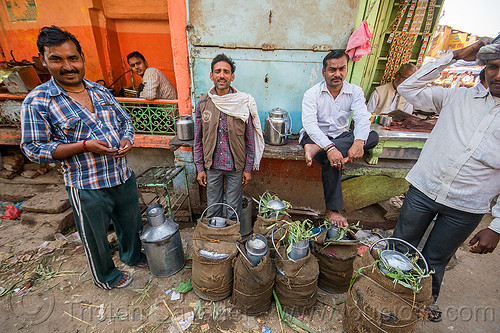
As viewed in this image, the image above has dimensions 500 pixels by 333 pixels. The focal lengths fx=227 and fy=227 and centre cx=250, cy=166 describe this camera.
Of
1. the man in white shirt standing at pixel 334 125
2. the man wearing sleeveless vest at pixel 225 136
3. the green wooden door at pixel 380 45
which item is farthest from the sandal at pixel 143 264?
the green wooden door at pixel 380 45

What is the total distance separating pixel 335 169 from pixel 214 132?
173 centimetres

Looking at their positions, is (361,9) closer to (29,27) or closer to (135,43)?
(135,43)

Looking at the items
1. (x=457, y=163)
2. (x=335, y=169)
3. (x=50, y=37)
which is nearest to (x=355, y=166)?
(x=335, y=169)

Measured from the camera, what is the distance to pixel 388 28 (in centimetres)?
425

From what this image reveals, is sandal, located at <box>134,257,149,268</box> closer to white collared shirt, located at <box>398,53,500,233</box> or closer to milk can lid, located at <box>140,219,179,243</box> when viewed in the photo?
milk can lid, located at <box>140,219,179,243</box>

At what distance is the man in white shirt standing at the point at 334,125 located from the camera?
2.93 meters

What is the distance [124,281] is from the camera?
2.86 metres

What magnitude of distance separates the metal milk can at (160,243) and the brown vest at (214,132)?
0.88 m

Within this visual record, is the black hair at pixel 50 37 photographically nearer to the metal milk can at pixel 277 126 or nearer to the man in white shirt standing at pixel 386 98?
the metal milk can at pixel 277 126

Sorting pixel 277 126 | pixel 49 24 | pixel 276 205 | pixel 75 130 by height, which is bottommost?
pixel 276 205

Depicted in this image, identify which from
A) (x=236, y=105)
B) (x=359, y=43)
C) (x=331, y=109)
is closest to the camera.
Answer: (x=236, y=105)

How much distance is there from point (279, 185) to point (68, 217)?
12.9 ft

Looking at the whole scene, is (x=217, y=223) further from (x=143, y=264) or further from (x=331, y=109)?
(x=331, y=109)

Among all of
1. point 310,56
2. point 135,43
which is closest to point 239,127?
point 310,56
